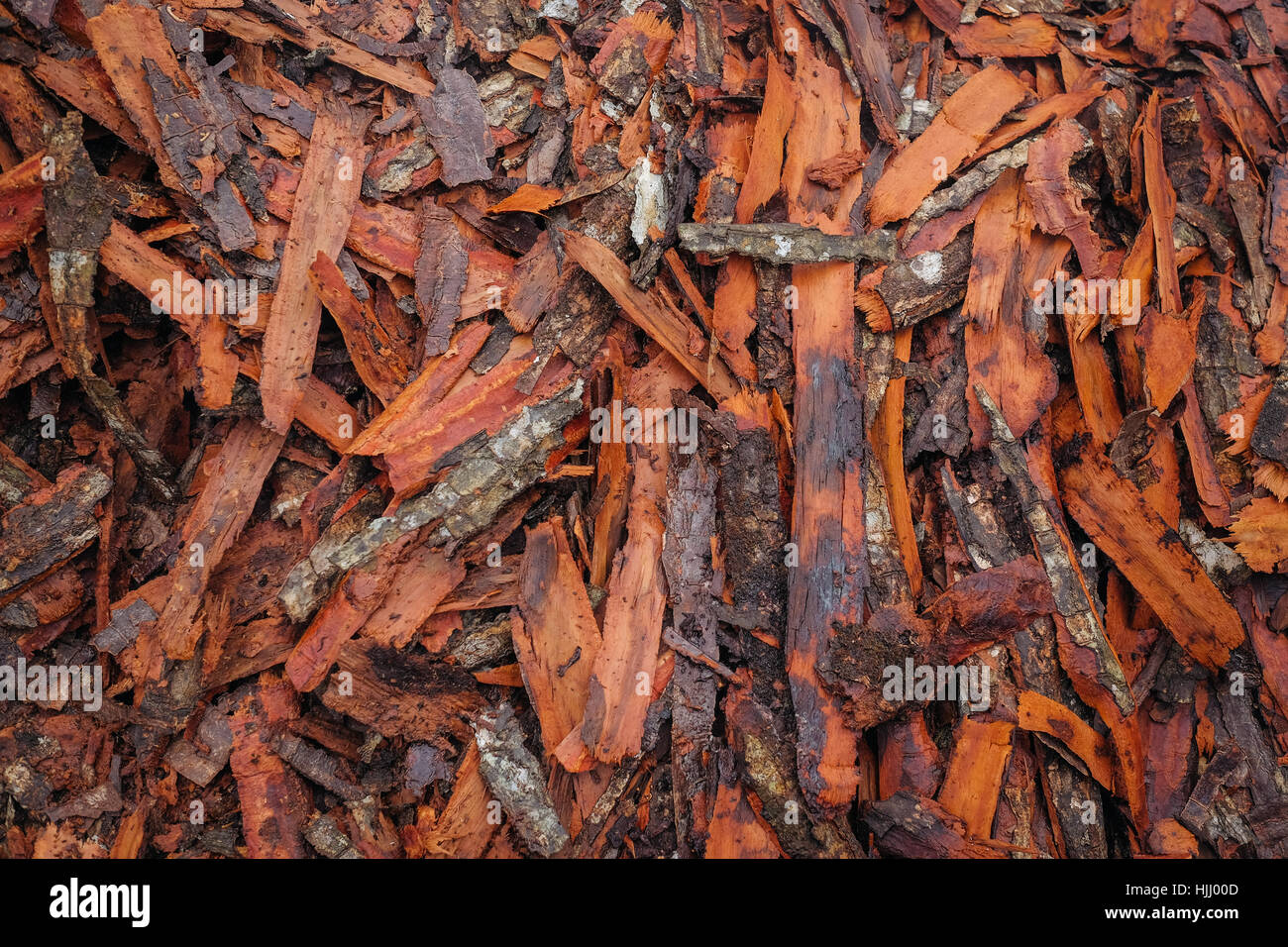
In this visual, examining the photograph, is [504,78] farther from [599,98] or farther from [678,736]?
[678,736]

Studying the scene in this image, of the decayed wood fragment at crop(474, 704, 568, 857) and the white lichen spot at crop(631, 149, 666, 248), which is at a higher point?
the white lichen spot at crop(631, 149, 666, 248)

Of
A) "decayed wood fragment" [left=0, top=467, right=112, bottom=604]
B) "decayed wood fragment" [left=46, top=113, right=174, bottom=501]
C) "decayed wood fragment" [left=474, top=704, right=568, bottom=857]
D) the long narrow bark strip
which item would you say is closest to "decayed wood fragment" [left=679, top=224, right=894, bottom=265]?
the long narrow bark strip

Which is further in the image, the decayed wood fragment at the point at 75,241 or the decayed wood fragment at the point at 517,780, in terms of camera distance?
the decayed wood fragment at the point at 75,241

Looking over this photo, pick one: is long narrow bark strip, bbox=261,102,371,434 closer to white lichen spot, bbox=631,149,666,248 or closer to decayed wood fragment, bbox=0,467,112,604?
decayed wood fragment, bbox=0,467,112,604

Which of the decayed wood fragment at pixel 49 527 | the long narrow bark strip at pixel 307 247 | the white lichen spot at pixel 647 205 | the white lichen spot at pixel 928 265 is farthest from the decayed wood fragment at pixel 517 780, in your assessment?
the white lichen spot at pixel 928 265

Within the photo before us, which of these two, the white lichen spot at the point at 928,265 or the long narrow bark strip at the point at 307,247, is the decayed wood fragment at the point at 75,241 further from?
the white lichen spot at the point at 928,265

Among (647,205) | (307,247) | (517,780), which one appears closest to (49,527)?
(307,247)

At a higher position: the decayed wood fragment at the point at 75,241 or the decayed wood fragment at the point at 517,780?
the decayed wood fragment at the point at 75,241

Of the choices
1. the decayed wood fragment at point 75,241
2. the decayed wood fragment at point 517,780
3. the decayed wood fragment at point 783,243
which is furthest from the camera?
the decayed wood fragment at point 75,241

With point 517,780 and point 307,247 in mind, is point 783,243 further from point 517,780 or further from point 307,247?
point 517,780

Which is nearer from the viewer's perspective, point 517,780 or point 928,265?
point 517,780

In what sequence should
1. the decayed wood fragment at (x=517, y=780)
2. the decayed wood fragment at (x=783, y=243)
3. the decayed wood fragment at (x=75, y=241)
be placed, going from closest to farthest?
the decayed wood fragment at (x=517, y=780) → the decayed wood fragment at (x=783, y=243) → the decayed wood fragment at (x=75, y=241)
